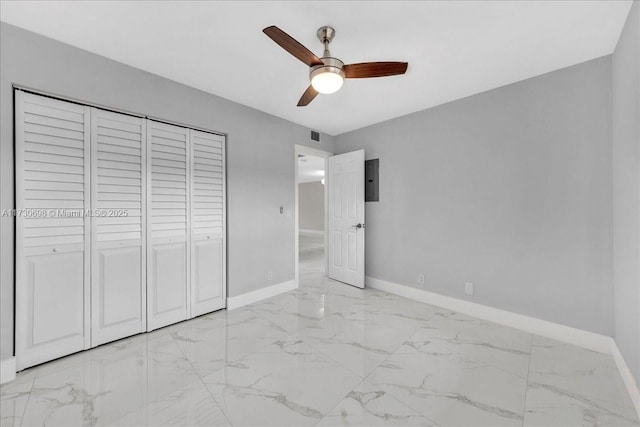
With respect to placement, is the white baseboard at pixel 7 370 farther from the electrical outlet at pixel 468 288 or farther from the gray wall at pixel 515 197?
the electrical outlet at pixel 468 288

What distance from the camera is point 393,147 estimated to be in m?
3.80

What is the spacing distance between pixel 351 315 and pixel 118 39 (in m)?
3.29

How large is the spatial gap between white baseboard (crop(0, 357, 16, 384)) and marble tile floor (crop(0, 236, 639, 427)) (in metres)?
0.05

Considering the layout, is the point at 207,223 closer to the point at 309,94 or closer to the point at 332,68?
the point at 309,94

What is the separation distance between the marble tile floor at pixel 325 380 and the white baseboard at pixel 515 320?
0.09 metres

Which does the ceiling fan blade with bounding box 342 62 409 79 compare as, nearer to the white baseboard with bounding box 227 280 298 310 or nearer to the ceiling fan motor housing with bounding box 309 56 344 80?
the ceiling fan motor housing with bounding box 309 56 344 80

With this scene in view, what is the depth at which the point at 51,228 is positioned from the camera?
2.10 metres

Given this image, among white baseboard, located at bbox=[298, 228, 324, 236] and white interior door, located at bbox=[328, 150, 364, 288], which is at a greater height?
white interior door, located at bbox=[328, 150, 364, 288]

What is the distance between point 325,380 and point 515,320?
2.10 metres

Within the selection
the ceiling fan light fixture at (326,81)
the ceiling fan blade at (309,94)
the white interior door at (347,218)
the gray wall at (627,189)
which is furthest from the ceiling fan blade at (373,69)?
the white interior door at (347,218)

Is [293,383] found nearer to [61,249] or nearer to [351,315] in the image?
[351,315]

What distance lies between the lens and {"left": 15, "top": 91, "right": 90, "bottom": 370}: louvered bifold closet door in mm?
1980

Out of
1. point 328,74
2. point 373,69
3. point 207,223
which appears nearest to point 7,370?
point 207,223

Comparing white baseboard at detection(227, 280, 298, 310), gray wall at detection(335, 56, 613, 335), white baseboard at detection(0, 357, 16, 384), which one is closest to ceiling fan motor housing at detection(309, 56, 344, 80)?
gray wall at detection(335, 56, 613, 335)
